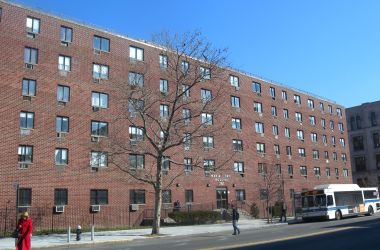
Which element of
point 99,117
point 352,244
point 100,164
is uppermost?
point 99,117

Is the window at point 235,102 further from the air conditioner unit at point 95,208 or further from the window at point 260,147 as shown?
the air conditioner unit at point 95,208

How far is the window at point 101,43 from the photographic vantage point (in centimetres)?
4062

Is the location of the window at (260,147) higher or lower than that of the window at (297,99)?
lower

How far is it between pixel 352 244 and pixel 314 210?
22.1 meters

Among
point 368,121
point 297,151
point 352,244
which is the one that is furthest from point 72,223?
point 368,121

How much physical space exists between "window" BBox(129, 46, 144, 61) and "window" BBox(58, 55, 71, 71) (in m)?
6.55

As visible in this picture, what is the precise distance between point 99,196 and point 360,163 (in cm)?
6649

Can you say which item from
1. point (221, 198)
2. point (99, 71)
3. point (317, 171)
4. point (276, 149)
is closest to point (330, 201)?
point (221, 198)

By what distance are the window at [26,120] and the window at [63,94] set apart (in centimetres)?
263

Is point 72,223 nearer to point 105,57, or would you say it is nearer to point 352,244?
point 105,57

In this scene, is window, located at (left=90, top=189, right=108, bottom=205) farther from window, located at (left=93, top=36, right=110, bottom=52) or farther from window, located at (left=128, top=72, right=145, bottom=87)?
window, located at (left=93, top=36, right=110, bottom=52)

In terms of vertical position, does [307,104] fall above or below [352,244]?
above

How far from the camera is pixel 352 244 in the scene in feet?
57.9

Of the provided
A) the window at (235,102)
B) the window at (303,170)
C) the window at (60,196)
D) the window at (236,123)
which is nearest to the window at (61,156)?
the window at (60,196)
